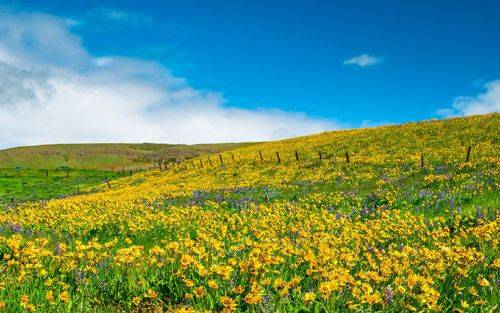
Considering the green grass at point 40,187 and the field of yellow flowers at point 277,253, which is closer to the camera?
the field of yellow flowers at point 277,253

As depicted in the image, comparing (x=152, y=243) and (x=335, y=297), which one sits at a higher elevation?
(x=335, y=297)

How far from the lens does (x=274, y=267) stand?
7.13m

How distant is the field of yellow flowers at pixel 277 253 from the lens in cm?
542

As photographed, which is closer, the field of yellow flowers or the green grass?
the field of yellow flowers

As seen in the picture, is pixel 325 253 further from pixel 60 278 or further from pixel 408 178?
pixel 408 178

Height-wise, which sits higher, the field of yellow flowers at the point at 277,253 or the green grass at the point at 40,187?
the field of yellow flowers at the point at 277,253

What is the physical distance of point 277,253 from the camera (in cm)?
863

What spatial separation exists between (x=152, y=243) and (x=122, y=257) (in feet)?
17.0

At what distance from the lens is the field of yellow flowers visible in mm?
5422

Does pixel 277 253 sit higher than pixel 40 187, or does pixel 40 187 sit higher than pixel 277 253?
pixel 277 253

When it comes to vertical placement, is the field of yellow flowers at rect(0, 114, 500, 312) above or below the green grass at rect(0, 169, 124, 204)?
above

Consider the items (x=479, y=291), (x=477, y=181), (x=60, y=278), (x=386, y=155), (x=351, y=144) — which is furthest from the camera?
(x=351, y=144)

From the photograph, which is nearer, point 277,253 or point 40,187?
point 277,253

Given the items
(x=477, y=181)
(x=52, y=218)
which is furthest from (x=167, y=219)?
(x=477, y=181)
